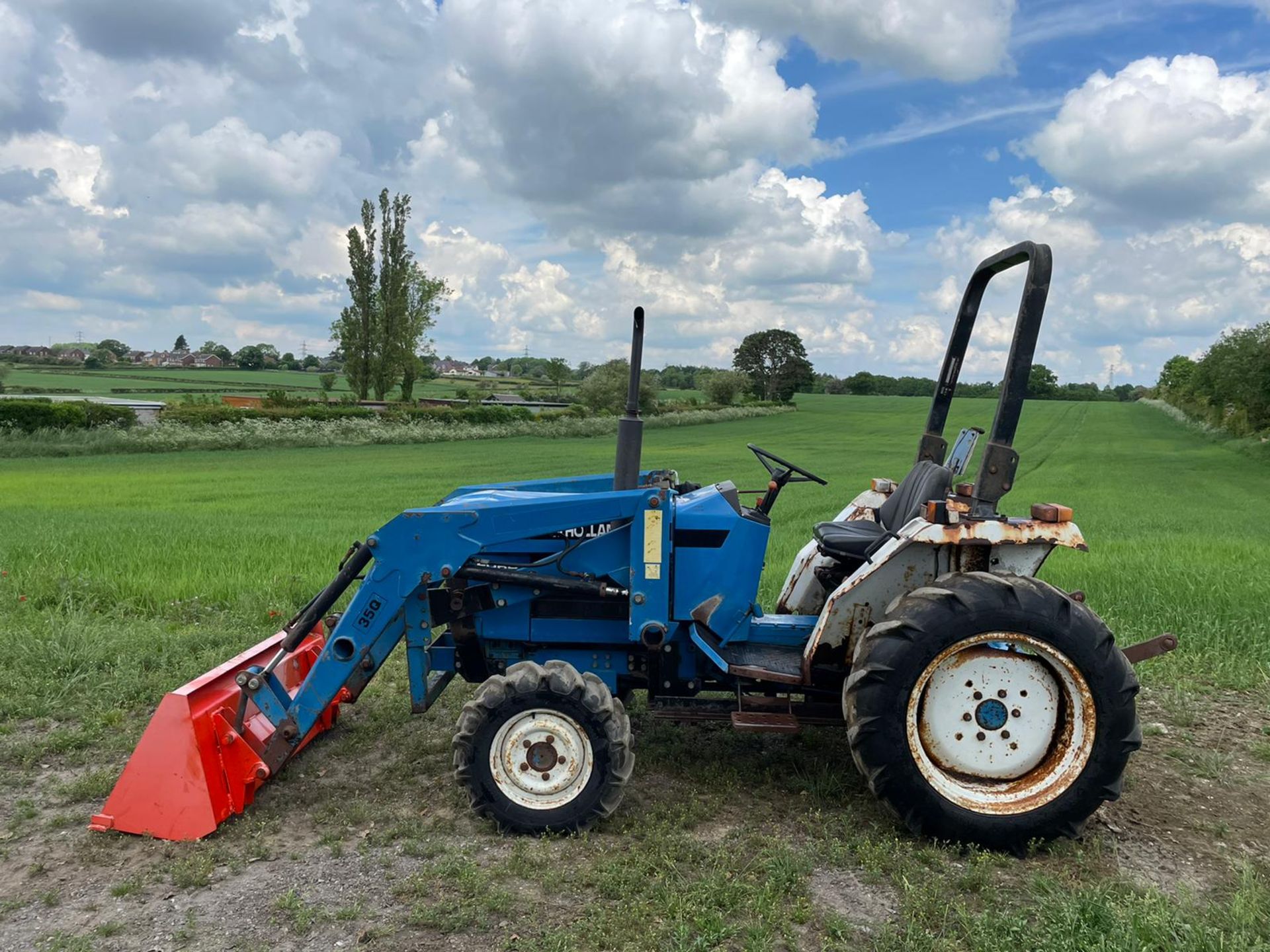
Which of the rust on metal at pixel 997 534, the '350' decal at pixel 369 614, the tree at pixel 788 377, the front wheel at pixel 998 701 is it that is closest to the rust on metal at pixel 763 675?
the front wheel at pixel 998 701

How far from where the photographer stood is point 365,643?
4164 millimetres

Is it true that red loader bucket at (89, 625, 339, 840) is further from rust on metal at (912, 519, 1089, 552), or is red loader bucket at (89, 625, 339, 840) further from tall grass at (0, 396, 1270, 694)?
rust on metal at (912, 519, 1089, 552)

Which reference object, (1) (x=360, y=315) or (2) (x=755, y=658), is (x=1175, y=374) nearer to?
(1) (x=360, y=315)

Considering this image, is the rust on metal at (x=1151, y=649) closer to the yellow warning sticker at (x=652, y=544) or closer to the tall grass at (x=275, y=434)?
the yellow warning sticker at (x=652, y=544)

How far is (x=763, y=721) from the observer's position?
4133 mm

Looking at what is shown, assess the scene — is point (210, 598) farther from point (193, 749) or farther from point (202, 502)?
point (202, 502)

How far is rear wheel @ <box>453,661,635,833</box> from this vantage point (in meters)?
3.90

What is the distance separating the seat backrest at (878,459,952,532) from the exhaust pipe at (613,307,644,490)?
1.38 m

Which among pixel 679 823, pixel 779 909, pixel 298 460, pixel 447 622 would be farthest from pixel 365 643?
pixel 298 460

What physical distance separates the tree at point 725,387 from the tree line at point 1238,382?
95.3 feet

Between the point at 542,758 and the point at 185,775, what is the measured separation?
59.3 inches

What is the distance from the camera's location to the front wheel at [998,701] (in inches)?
149

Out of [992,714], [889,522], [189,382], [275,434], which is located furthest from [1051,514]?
[189,382]

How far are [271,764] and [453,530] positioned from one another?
1333 mm
